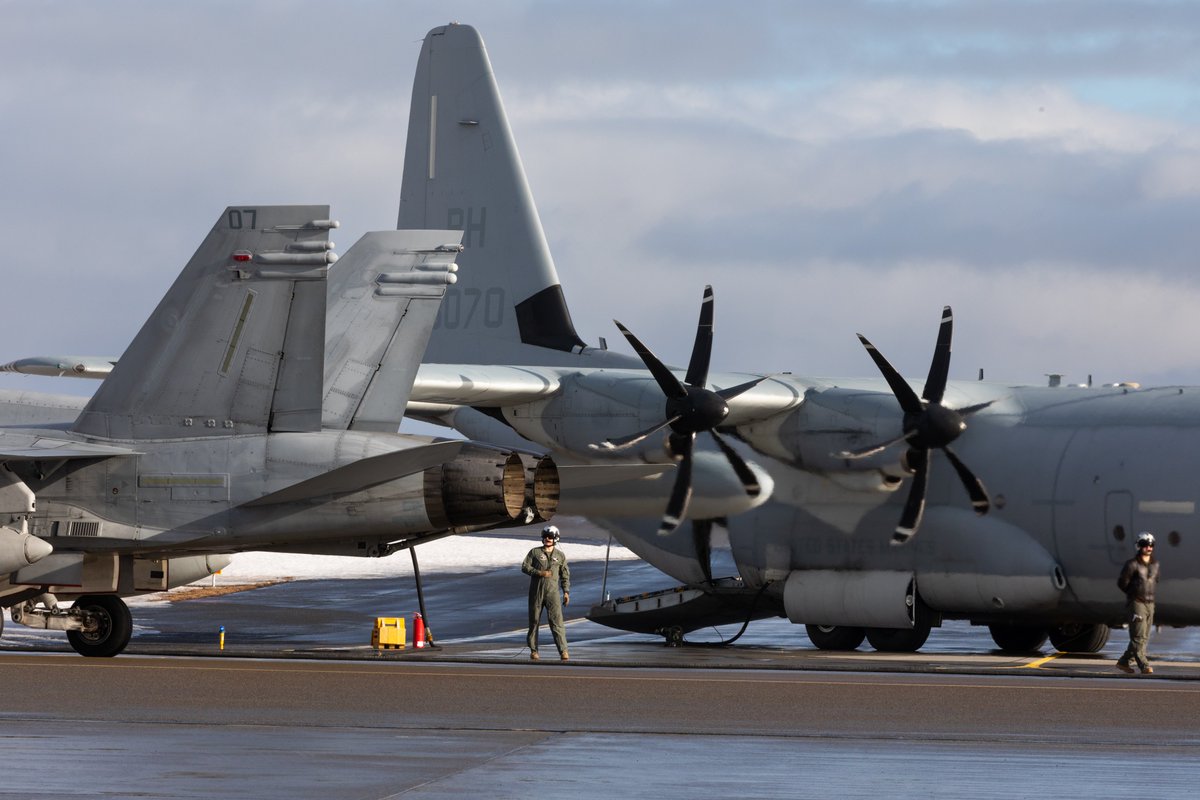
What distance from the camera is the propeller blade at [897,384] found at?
23.3m

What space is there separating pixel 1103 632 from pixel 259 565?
96.0 ft

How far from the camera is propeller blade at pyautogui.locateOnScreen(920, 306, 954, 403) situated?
78.0 feet

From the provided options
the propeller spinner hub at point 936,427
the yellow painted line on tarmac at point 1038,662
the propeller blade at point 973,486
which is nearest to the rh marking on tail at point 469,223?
the propeller spinner hub at point 936,427

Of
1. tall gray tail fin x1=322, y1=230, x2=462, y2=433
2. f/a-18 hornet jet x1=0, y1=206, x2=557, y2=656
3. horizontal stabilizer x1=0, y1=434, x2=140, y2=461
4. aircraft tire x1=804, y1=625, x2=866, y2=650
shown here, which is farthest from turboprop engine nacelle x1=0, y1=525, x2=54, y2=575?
aircraft tire x1=804, y1=625, x2=866, y2=650

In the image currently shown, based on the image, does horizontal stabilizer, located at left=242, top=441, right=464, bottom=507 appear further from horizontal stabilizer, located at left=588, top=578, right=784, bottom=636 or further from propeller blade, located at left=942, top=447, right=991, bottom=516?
horizontal stabilizer, located at left=588, top=578, right=784, bottom=636

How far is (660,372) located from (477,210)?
24.6 feet

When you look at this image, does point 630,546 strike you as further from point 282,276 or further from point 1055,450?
point 282,276

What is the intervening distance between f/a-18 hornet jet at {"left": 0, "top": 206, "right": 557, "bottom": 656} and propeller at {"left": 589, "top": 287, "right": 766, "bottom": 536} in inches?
193

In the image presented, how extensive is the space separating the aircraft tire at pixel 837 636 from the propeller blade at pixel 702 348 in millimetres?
4293

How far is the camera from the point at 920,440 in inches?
921

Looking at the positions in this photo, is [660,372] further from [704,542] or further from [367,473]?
[367,473]

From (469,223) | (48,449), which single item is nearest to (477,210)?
(469,223)

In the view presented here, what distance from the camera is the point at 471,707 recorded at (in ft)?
44.3

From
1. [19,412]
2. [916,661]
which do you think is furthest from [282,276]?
[916,661]
